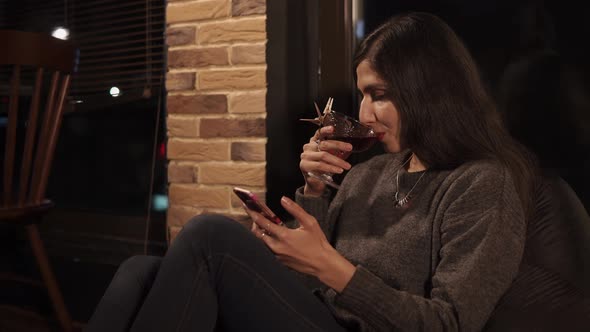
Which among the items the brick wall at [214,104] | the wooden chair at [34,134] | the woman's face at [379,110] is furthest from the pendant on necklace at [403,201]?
the wooden chair at [34,134]

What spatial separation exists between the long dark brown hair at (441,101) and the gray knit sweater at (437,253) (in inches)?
2.4

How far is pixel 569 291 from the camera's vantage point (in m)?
1.10

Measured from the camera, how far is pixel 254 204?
3.37 ft

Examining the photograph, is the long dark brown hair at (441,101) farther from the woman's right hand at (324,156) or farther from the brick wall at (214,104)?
the brick wall at (214,104)

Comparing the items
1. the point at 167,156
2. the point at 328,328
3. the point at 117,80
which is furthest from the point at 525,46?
the point at 117,80

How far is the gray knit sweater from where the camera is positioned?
98 centimetres

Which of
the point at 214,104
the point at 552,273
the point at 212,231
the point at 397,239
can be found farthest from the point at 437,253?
the point at 214,104

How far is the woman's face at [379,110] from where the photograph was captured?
128 cm

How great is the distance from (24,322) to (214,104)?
1.12 meters

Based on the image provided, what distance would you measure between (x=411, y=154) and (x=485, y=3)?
1.67 feet

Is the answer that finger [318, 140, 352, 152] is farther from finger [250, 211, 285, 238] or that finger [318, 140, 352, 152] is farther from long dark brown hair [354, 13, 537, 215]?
finger [250, 211, 285, 238]

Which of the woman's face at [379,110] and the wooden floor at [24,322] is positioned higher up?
the woman's face at [379,110]

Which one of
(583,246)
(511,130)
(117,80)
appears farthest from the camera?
(117,80)

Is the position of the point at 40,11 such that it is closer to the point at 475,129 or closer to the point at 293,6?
the point at 293,6
